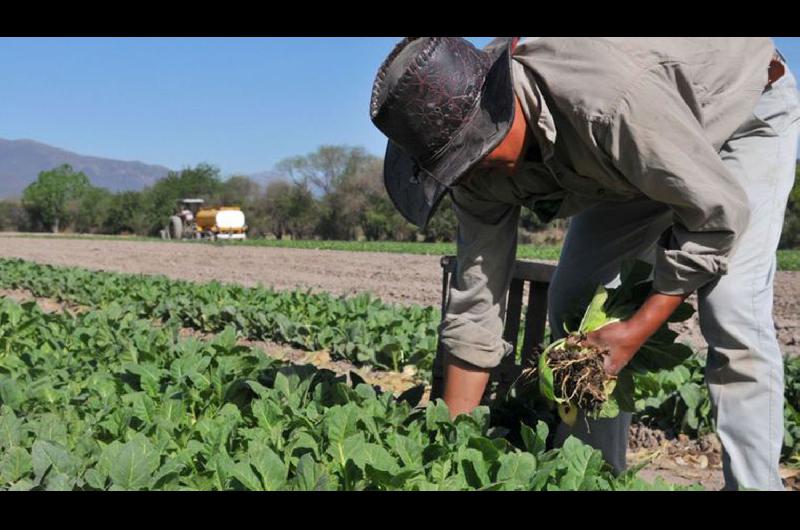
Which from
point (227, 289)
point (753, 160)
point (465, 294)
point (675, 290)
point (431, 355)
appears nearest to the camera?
point (675, 290)

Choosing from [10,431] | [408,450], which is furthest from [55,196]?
[408,450]

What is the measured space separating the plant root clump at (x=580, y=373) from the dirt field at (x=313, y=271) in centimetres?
583

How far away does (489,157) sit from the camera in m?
2.47

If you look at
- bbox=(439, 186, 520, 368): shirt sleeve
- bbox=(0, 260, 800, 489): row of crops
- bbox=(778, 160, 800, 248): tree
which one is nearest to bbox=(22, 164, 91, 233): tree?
bbox=(778, 160, 800, 248): tree

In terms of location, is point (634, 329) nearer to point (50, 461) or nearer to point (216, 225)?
point (50, 461)

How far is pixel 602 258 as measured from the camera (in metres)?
3.13

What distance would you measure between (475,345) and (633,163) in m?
0.95

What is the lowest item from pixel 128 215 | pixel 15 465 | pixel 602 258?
pixel 15 465

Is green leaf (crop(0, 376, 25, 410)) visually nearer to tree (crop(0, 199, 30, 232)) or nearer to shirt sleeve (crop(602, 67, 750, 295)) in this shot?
shirt sleeve (crop(602, 67, 750, 295))

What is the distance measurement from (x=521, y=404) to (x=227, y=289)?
19.7ft

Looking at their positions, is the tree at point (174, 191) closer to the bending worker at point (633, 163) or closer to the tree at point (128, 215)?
the tree at point (128, 215)
